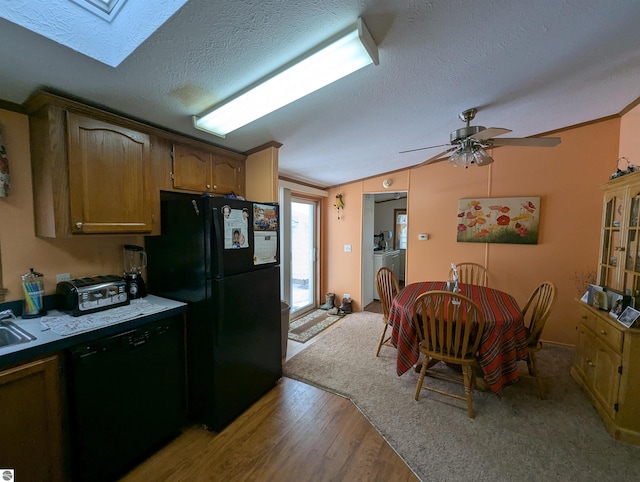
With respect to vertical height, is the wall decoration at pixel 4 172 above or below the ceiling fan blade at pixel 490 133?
below

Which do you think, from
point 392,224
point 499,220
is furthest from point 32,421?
point 392,224

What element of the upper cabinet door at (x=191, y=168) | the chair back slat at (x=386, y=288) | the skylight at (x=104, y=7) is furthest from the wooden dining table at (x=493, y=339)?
the skylight at (x=104, y=7)

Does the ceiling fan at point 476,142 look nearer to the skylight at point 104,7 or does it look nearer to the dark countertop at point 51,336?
the skylight at point 104,7

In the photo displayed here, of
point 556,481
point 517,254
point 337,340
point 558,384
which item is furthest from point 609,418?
point 337,340

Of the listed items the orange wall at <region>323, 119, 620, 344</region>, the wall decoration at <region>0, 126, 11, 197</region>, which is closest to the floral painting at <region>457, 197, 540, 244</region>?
the orange wall at <region>323, 119, 620, 344</region>

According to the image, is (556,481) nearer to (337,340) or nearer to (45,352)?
(337,340)

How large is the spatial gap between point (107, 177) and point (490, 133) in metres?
2.58

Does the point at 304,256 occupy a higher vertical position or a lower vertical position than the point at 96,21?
lower

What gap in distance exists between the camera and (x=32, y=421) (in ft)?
3.87

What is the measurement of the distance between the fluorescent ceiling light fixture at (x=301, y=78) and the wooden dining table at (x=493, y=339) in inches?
69.9

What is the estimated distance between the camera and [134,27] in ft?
3.57

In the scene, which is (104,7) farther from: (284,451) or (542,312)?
(542,312)

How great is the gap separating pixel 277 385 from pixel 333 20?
2.61m

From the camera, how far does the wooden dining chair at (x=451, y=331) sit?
73.5 inches
